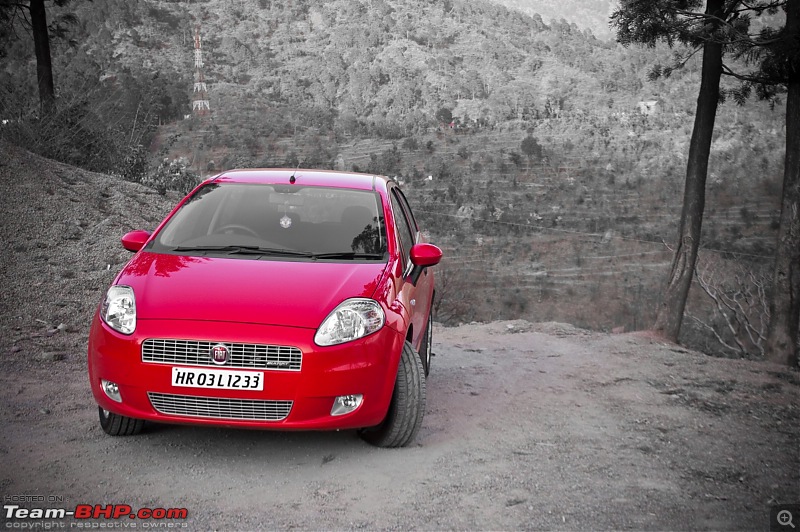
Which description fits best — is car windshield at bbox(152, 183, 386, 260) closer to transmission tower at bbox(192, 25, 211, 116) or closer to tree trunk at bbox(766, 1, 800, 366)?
tree trunk at bbox(766, 1, 800, 366)

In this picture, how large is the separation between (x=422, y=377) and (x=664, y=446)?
1819 mm

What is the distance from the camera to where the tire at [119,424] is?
4.52 metres

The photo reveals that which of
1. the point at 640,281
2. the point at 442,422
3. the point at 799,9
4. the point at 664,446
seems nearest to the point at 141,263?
the point at 442,422

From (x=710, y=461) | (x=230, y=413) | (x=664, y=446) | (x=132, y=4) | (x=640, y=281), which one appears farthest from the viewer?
(x=132, y=4)

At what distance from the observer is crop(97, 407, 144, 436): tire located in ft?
14.8

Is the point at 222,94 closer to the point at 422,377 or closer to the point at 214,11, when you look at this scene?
the point at 214,11

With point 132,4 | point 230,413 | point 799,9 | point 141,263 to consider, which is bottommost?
point 230,413

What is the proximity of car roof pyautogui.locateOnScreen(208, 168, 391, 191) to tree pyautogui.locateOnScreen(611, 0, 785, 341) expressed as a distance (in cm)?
702

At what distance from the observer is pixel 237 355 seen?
12.8ft

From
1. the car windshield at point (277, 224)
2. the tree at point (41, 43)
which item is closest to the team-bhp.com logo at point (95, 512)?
the car windshield at point (277, 224)

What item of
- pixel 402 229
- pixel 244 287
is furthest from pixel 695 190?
pixel 244 287

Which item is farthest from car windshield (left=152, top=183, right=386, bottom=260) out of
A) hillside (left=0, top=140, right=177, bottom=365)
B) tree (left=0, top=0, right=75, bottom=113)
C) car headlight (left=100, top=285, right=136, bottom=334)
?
tree (left=0, top=0, right=75, bottom=113)

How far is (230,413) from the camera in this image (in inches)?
155

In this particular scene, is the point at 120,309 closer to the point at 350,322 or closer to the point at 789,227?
the point at 350,322
